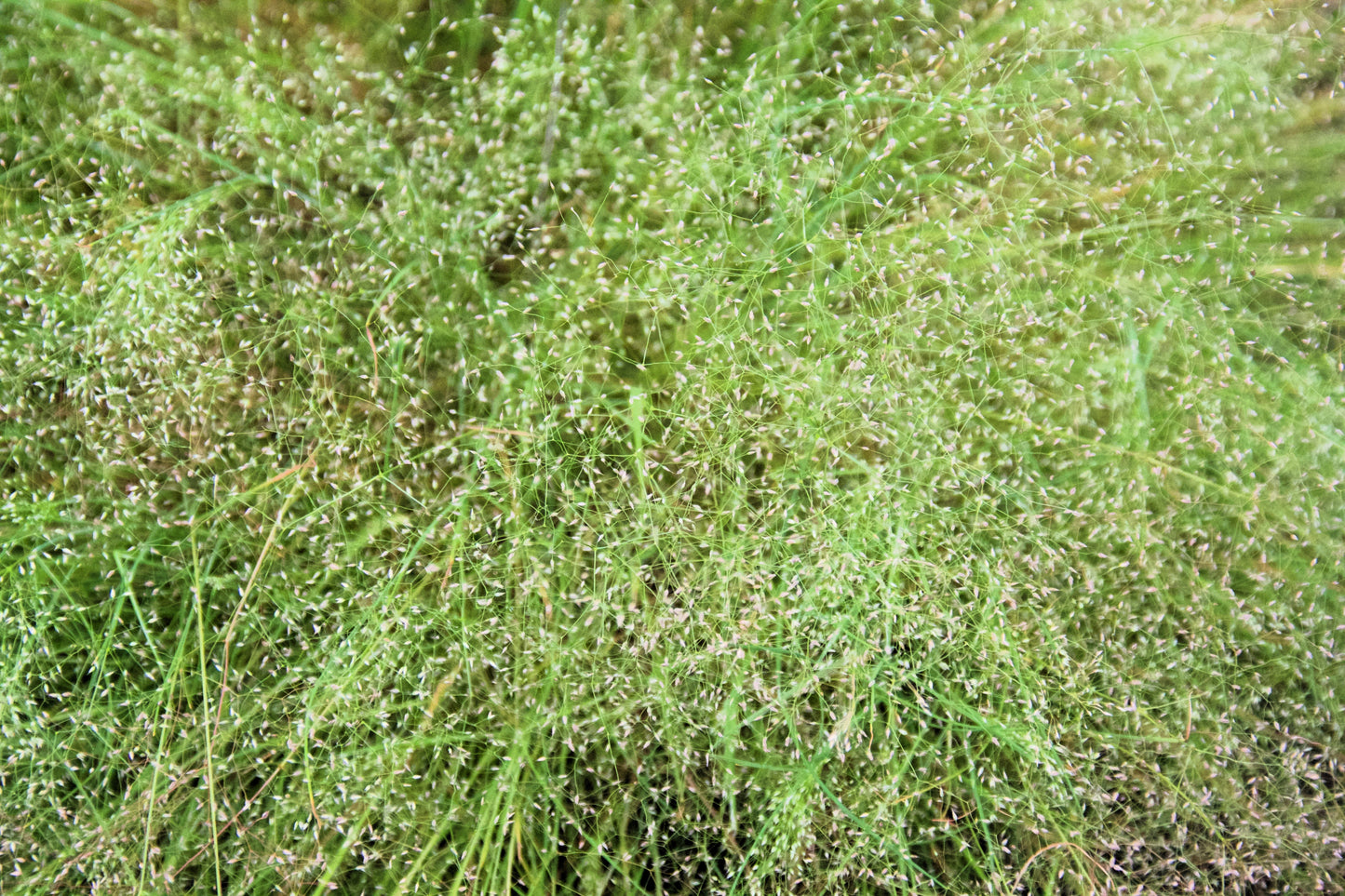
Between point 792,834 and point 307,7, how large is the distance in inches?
76.3

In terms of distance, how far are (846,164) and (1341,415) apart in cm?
115

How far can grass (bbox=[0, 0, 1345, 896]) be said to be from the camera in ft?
5.40

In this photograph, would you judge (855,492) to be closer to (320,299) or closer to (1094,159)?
(1094,159)

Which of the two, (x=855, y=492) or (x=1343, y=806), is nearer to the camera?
(x=855, y=492)

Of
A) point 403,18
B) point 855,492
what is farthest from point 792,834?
point 403,18

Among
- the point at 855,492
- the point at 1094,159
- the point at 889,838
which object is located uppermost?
the point at 1094,159

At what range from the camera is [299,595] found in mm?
1673

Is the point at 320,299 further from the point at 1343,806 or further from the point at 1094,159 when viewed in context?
the point at 1343,806

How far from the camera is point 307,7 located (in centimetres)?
178

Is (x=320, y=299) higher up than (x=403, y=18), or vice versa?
(x=403, y=18)

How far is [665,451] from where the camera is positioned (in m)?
1.71

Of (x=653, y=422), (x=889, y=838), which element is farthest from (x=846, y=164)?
(x=889, y=838)

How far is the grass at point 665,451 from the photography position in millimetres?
1645

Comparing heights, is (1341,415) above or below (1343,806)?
above
